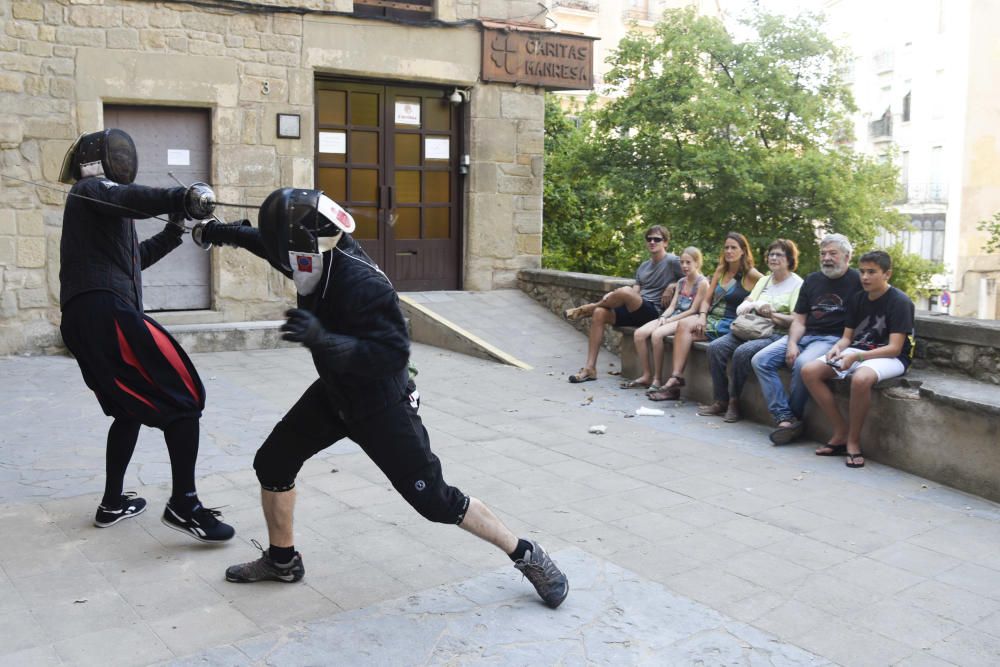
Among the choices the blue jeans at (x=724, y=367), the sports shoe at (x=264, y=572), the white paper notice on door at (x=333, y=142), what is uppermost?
the white paper notice on door at (x=333, y=142)

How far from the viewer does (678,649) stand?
3.51m

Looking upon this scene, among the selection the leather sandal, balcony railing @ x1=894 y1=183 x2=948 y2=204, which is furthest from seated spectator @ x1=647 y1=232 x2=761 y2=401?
balcony railing @ x1=894 y1=183 x2=948 y2=204

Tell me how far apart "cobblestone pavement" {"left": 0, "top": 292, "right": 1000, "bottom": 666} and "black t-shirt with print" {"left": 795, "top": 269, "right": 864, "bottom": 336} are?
34.0 inches

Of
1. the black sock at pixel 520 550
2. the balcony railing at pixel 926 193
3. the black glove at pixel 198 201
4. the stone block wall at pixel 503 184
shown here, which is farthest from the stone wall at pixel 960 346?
the balcony railing at pixel 926 193

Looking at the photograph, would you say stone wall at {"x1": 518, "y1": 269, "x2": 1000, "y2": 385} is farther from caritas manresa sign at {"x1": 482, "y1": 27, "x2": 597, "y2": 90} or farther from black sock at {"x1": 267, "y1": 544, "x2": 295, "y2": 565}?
caritas manresa sign at {"x1": 482, "y1": 27, "x2": 597, "y2": 90}

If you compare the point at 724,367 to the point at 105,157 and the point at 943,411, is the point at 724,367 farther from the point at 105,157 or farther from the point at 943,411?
the point at 105,157

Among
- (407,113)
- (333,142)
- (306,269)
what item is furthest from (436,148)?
(306,269)

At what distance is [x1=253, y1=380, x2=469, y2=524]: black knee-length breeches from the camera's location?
3615 mm

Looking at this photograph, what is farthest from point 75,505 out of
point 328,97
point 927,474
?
point 328,97

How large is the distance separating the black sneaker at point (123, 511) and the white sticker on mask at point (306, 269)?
1839 mm

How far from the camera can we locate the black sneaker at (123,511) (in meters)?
4.67

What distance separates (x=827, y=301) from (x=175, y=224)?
4.31 metres

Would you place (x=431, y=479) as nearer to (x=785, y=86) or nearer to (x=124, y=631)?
(x=124, y=631)

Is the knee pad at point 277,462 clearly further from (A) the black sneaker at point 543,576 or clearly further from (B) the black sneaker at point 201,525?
(A) the black sneaker at point 543,576
